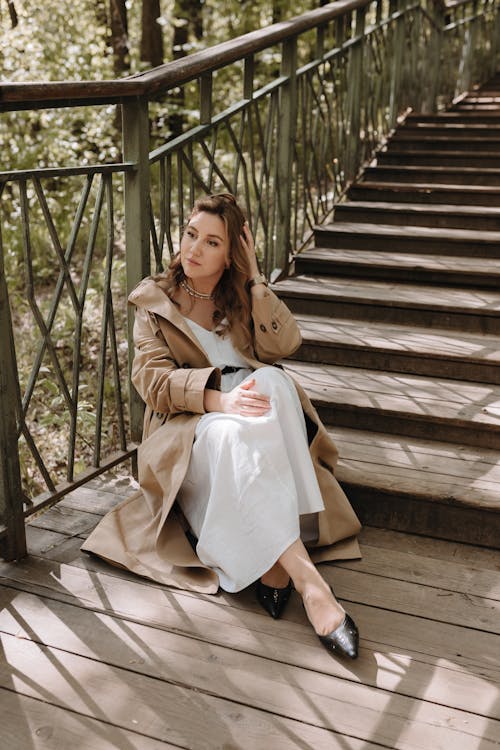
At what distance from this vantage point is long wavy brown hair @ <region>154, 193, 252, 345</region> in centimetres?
257

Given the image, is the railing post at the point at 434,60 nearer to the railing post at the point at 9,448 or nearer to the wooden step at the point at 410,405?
the wooden step at the point at 410,405

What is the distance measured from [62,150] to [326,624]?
21.7ft

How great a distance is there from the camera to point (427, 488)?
2.70 metres

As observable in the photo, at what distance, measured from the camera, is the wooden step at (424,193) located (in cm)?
481

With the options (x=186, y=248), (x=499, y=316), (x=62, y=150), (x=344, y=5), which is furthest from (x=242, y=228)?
(x=62, y=150)

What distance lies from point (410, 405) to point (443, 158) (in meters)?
2.90

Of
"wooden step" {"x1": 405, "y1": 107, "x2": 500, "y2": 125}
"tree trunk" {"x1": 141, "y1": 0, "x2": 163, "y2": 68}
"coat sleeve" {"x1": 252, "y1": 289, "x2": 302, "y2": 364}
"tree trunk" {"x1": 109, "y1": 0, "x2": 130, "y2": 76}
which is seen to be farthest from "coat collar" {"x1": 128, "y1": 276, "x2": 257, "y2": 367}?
"tree trunk" {"x1": 109, "y1": 0, "x2": 130, "y2": 76}

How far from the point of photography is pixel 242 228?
8.65 ft

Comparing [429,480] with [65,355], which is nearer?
[429,480]

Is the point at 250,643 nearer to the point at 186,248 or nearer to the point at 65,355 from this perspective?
the point at 186,248

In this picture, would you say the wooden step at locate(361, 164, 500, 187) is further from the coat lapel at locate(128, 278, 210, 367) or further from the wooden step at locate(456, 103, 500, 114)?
the coat lapel at locate(128, 278, 210, 367)

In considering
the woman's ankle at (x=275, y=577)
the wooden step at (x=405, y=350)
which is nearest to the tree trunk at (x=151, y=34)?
the wooden step at (x=405, y=350)

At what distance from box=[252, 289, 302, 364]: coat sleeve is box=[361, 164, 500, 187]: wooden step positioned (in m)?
2.88

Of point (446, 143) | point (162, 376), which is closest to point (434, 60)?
point (446, 143)
